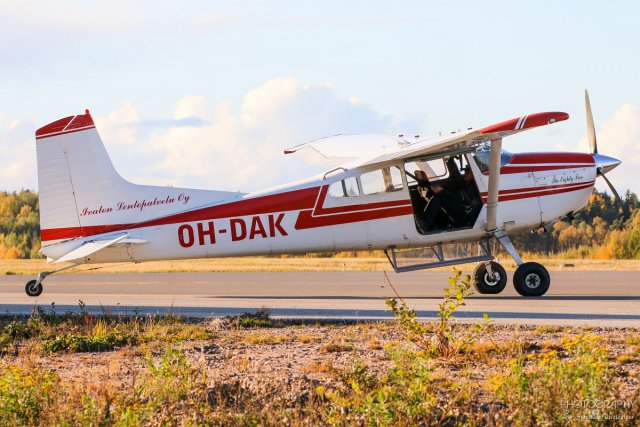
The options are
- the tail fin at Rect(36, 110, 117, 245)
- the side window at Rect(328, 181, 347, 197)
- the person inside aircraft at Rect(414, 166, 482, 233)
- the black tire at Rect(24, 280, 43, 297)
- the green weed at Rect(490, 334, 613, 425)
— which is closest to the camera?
the green weed at Rect(490, 334, 613, 425)

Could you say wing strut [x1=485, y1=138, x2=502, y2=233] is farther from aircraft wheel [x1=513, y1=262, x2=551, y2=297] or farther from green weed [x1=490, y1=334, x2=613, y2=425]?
green weed [x1=490, y1=334, x2=613, y2=425]

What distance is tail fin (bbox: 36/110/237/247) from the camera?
1667 cm

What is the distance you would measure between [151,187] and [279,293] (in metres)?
3.36

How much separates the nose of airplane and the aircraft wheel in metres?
2.49

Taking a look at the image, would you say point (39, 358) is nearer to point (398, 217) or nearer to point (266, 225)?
point (266, 225)

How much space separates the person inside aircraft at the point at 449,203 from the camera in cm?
1680

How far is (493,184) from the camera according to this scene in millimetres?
16297

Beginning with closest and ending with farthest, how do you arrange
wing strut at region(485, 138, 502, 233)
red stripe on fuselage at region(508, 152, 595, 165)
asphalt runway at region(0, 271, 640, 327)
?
1. asphalt runway at region(0, 271, 640, 327)
2. wing strut at region(485, 138, 502, 233)
3. red stripe on fuselage at region(508, 152, 595, 165)

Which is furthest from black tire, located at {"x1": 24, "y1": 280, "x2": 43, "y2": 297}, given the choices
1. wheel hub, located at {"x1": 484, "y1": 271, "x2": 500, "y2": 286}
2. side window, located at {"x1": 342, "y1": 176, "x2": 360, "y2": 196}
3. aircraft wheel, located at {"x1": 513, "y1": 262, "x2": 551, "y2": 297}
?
aircraft wheel, located at {"x1": 513, "y1": 262, "x2": 551, "y2": 297}

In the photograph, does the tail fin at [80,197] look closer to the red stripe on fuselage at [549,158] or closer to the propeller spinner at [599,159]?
the red stripe on fuselage at [549,158]

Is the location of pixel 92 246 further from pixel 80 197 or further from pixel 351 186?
pixel 351 186

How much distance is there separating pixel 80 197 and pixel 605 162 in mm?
9681

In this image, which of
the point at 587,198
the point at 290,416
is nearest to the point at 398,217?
the point at 587,198

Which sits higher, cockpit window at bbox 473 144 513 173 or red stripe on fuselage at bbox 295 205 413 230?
cockpit window at bbox 473 144 513 173
